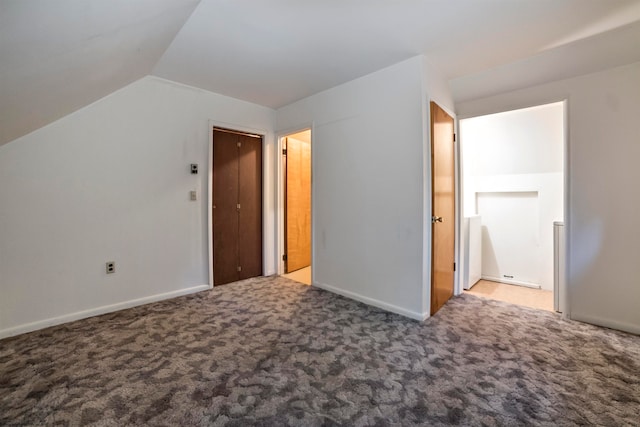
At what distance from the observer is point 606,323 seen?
2.35m

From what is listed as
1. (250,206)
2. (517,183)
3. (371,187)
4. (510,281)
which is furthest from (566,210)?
(250,206)

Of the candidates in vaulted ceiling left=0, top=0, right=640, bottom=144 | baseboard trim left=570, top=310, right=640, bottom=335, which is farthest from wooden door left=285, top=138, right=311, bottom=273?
baseboard trim left=570, top=310, right=640, bottom=335

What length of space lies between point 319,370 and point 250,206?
263cm

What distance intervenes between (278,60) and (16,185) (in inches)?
101

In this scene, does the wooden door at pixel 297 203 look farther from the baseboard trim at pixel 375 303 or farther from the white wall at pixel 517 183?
the white wall at pixel 517 183

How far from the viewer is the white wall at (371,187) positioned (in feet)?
8.32

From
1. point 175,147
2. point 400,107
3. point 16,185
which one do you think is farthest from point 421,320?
point 16,185

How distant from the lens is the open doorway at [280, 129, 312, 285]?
4137 mm

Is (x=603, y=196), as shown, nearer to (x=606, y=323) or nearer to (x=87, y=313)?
(x=606, y=323)

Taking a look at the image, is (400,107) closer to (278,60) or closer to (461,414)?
(278,60)

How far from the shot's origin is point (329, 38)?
2.21m

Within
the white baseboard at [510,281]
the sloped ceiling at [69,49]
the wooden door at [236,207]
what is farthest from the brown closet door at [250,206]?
the white baseboard at [510,281]

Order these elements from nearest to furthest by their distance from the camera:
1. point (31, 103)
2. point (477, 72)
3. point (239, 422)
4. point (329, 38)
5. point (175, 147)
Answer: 1. point (239, 422)
2. point (31, 103)
3. point (329, 38)
4. point (477, 72)
5. point (175, 147)

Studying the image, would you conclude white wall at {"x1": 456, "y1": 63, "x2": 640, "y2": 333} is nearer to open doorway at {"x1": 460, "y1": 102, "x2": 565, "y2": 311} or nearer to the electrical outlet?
open doorway at {"x1": 460, "y1": 102, "x2": 565, "y2": 311}
